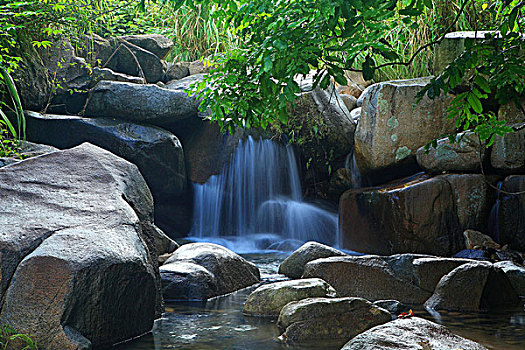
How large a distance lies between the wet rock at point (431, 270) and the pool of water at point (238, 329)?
0.45 metres

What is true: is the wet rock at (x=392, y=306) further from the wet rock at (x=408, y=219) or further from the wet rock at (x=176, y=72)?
the wet rock at (x=176, y=72)

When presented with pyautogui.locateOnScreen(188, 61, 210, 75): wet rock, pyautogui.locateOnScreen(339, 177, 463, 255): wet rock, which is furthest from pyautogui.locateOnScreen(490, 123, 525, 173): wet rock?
pyautogui.locateOnScreen(188, 61, 210, 75): wet rock

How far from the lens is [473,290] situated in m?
4.16

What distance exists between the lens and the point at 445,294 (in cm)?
422

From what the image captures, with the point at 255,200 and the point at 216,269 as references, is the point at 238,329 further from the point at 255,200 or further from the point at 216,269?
the point at 255,200

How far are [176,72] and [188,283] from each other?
7.31m

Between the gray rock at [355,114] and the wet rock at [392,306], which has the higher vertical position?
the gray rock at [355,114]

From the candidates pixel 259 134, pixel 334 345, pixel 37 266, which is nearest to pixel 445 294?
pixel 334 345

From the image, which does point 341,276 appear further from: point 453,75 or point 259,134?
point 259,134

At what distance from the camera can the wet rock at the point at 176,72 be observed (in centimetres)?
1091

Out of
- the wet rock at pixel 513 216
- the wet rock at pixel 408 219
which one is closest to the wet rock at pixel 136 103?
the wet rock at pixel 408 219

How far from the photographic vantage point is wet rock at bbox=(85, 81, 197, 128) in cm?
869

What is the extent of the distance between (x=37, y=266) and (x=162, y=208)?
6.98m

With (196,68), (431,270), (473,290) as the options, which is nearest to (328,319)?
(473,290)
